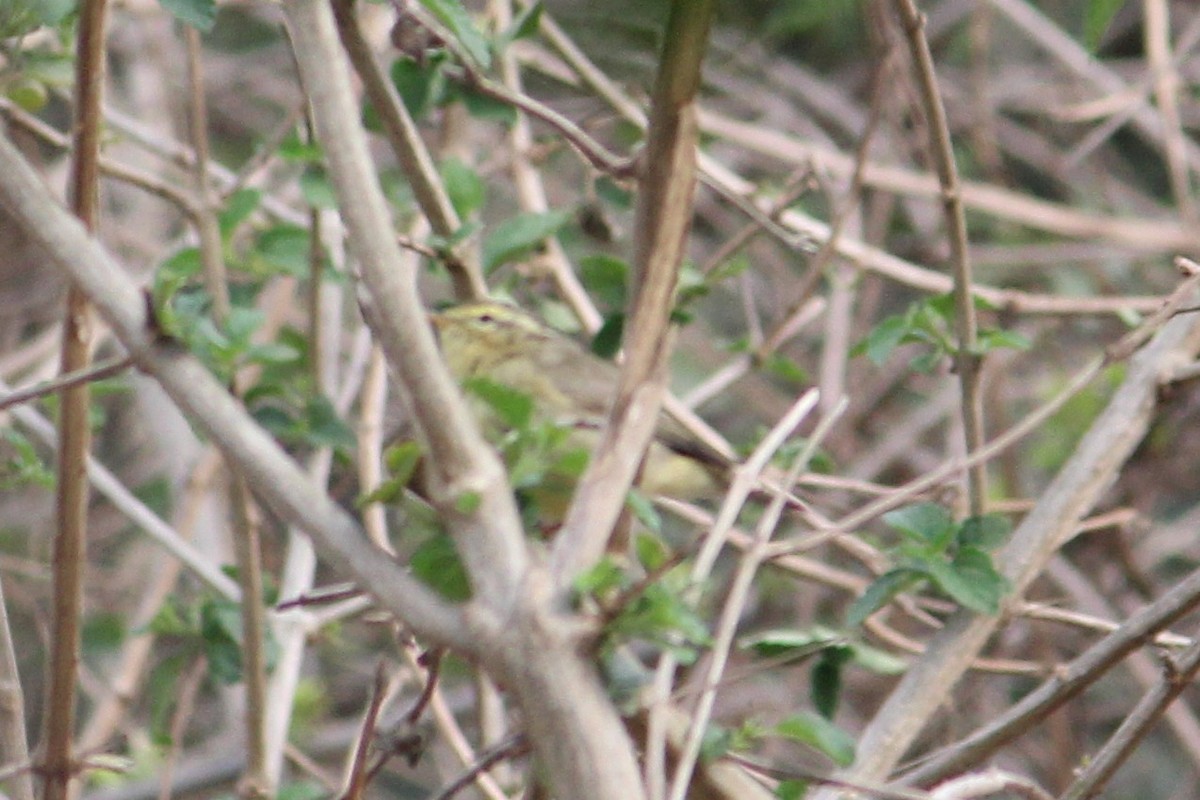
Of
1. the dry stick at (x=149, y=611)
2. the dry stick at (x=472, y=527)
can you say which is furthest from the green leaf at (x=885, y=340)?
the dry stick at (x=149, y=611)

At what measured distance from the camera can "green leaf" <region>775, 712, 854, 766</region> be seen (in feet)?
5.82

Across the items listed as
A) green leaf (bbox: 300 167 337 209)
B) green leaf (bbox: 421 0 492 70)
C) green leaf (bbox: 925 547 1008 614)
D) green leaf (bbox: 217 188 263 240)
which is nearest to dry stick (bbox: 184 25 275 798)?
green leaf (bbox: 217 188 263 240)

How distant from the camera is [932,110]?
77.4 inches

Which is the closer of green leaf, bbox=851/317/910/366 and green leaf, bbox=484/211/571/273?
green leaf, bbox=851/317/910/366

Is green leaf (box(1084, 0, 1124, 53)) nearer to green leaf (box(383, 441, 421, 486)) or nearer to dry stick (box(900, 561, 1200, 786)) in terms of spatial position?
dry stick (box(900, 561, 1200, 786))

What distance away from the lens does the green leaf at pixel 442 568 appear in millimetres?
1541

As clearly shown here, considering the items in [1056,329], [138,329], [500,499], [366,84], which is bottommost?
[1056,329]

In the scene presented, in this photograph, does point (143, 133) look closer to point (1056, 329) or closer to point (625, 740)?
point (625, 740)

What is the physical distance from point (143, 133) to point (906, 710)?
2.05m

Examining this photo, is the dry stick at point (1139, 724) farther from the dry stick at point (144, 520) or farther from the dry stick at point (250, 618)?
the dry stick at point (144, 520)

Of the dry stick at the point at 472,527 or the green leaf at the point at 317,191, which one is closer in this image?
the dry stick at the point at 472,527

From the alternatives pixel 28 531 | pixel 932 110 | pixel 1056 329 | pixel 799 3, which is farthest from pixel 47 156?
pixel 932 110

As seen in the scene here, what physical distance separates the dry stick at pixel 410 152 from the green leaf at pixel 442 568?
1.71 feet

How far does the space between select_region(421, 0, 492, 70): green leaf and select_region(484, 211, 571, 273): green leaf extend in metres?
0.69
